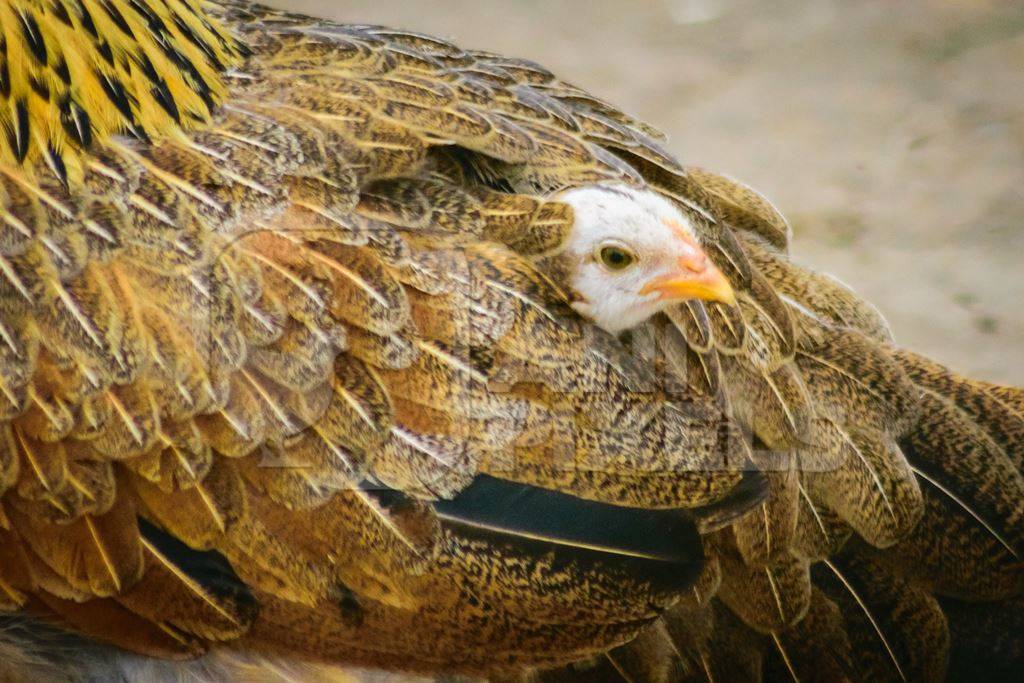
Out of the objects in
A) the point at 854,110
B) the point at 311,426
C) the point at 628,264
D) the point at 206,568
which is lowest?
the point at 206,568

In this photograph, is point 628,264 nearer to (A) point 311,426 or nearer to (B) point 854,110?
(A) point 311,426

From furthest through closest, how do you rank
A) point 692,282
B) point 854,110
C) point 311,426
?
point 854,110 → point 692,282 → point 311,426

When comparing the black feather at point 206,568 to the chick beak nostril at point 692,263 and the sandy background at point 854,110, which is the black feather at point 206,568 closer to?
the chick beak nostril at point 692,263

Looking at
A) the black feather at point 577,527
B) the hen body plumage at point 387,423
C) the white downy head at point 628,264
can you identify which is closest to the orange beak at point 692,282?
the white downy head at point 628,264

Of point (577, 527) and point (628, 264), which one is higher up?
point (628, 264)

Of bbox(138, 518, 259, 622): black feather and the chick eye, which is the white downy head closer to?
the chick eye

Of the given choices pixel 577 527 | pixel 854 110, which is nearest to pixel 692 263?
pixel 577 527

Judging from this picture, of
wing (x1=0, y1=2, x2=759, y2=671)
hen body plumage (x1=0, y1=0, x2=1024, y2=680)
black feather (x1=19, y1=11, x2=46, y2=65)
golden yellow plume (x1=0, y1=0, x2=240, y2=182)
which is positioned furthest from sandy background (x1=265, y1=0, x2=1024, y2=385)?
black feather (x1=19, y1=11, x2=46, y2=65)
